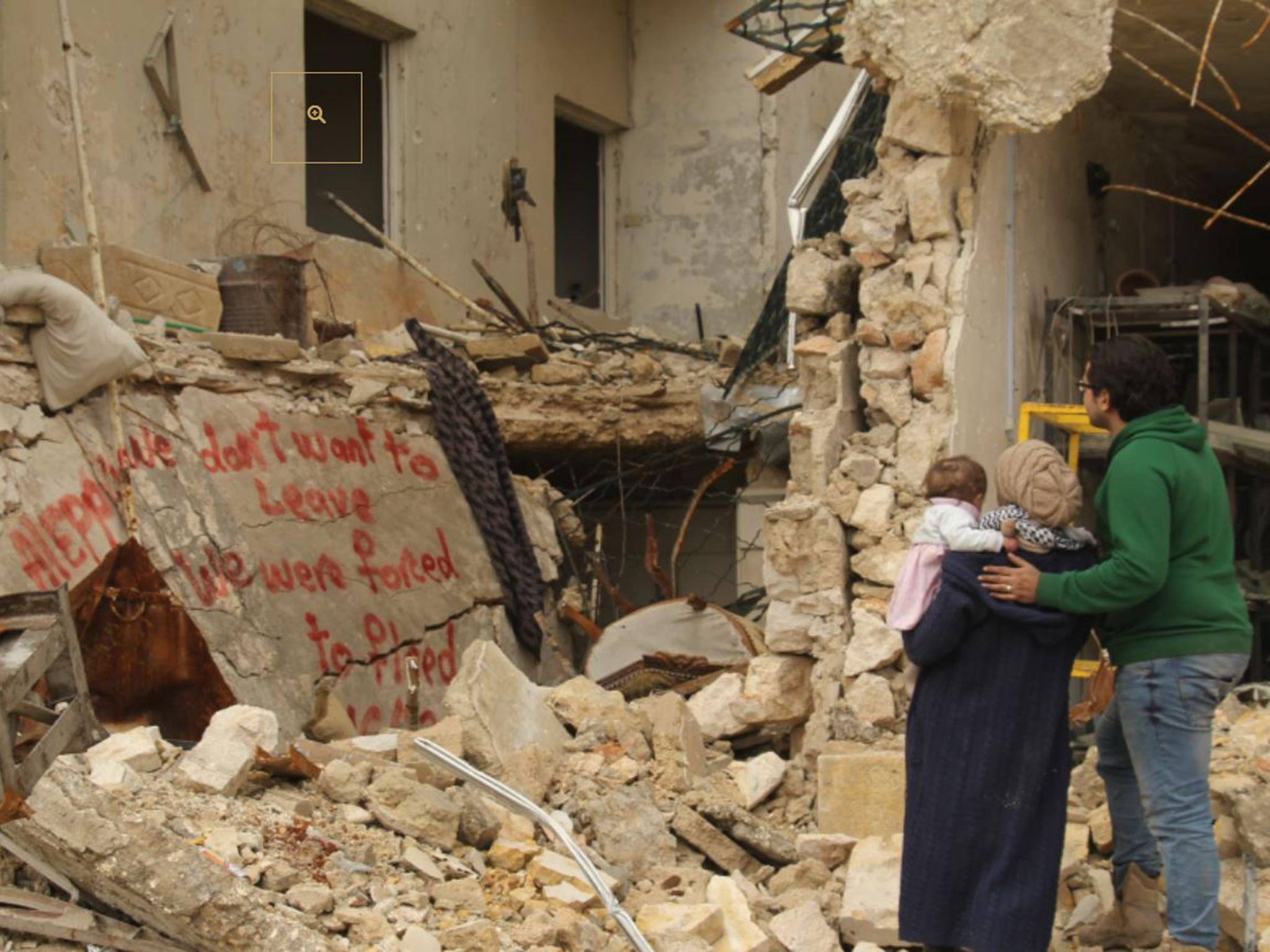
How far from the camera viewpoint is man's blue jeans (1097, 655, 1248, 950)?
13.8ft

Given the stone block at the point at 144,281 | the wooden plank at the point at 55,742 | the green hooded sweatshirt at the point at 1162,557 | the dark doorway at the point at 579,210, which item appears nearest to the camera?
the green hooded sweatshirt at the point at 1162,557

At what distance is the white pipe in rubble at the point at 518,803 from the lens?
489 cm

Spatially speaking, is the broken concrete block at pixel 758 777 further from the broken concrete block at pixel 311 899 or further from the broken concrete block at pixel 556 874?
the broken concrete block at pixel 311 899

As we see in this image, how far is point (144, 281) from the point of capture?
9.26 metres

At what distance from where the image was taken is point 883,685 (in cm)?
611

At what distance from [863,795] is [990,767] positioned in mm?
1416

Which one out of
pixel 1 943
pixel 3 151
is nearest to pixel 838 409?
pixel 1 943

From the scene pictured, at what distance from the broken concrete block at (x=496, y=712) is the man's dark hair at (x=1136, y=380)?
228 centimetres

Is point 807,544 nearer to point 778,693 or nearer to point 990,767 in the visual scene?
point 778,693

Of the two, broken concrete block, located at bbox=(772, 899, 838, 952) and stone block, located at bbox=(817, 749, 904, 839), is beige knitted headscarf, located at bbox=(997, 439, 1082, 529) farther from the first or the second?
stone block, located at bbox=(817, 749, 904, 839)

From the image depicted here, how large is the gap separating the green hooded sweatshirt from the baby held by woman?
0.35 ft

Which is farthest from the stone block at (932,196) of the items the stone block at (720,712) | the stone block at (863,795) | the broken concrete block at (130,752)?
the broken concrete block at (130,752)

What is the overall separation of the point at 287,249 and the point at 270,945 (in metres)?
7.63

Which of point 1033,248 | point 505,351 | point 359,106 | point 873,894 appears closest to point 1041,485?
point 873,894
